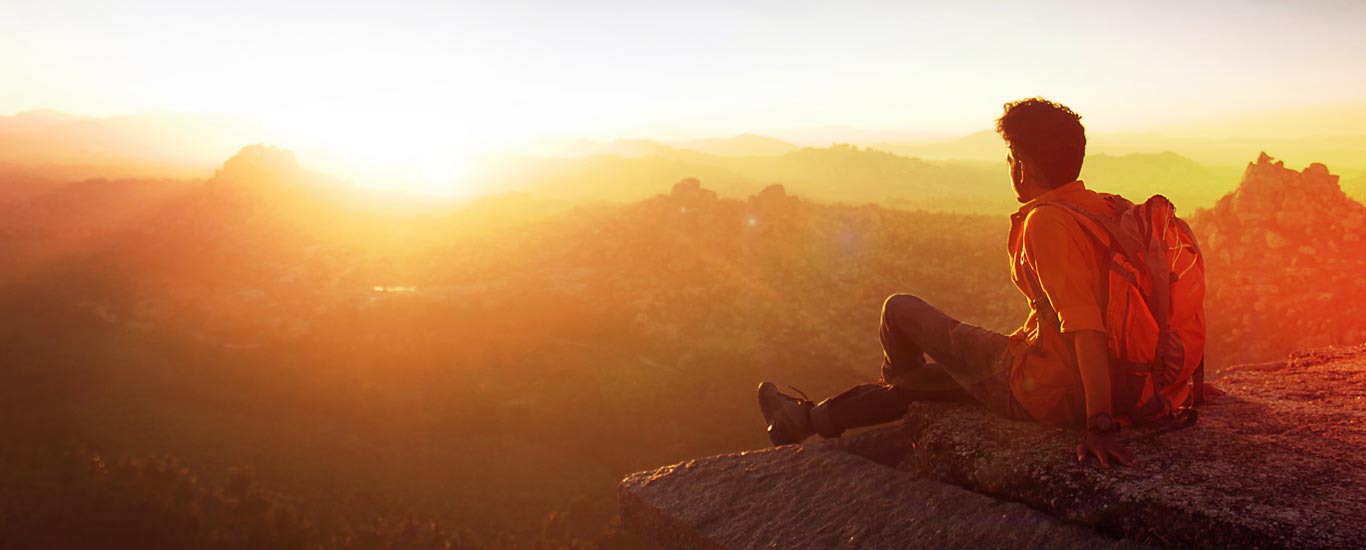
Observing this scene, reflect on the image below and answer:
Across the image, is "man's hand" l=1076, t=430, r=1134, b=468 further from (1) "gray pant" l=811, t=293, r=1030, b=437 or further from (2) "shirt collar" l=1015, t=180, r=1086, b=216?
→ (2) "shirt collar" l=1015, t=180, r=1086, b=216

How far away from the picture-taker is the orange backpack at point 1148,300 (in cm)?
372

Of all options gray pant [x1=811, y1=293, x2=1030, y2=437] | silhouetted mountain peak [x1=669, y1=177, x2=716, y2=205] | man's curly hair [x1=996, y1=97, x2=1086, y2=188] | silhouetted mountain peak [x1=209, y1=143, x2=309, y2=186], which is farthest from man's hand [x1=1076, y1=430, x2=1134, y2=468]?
silhouetted mountain peak [x1=209, y1=143, x2=309, y2=186]

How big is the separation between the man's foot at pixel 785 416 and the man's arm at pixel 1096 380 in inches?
84.6

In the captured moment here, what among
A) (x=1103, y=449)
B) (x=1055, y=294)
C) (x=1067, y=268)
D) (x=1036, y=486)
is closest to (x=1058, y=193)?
(x=1067, y=268)

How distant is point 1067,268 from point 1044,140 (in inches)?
26.3

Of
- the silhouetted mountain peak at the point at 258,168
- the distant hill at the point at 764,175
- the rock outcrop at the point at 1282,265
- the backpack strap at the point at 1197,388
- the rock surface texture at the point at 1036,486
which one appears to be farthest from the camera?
the distant hill at the point at 764,175

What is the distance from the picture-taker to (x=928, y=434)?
489 centimetres

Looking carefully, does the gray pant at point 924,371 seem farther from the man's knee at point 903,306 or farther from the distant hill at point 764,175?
the distant hill at point 764,175

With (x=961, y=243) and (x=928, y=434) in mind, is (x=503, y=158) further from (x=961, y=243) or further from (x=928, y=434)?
(x=928, y=434)

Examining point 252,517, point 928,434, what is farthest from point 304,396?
point 928,434

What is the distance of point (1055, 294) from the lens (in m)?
3.68

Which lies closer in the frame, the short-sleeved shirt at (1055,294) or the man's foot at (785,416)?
the short-sleeved shirt at (1055,294)

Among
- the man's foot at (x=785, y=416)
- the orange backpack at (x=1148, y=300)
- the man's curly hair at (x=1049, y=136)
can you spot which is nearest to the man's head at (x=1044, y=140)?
the man's curly hair at (x=1049, y=136)

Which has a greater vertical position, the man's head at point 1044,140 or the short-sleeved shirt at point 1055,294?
the man's head at point 1044,140
